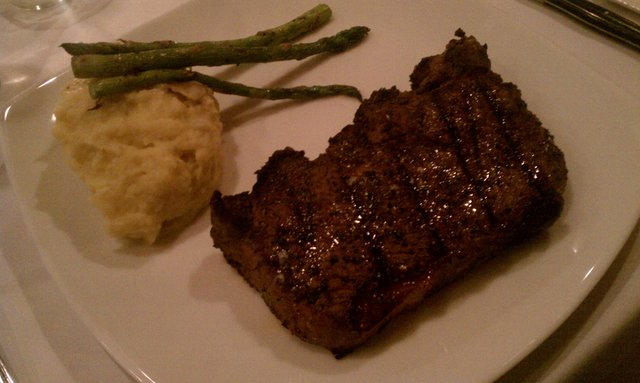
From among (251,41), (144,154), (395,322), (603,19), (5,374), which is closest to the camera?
(395,322)

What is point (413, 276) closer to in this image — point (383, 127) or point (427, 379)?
point (427, 379)

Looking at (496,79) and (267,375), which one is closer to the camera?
(267,375)

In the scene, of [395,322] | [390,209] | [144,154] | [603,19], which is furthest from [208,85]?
[603,19]

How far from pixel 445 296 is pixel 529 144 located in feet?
2.66

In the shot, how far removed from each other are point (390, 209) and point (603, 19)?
6.60 ft

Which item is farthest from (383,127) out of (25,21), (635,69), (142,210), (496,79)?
(25,21)

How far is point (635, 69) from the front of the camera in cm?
291

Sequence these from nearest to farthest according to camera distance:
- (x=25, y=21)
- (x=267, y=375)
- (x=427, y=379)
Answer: (x=427, y=379) → (x=267, y=375) → (x=25, y=21)

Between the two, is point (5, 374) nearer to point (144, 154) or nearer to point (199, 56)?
point (144, 154)

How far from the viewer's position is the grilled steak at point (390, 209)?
2.05 m

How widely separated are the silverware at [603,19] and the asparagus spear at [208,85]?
1496mm

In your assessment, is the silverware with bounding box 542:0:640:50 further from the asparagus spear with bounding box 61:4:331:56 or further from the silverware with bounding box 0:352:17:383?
the silverware with bounding box 0:352:17:383

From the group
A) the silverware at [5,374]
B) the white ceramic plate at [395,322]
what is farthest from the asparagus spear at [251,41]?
the silverware at [5,374]

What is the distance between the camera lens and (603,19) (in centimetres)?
304
